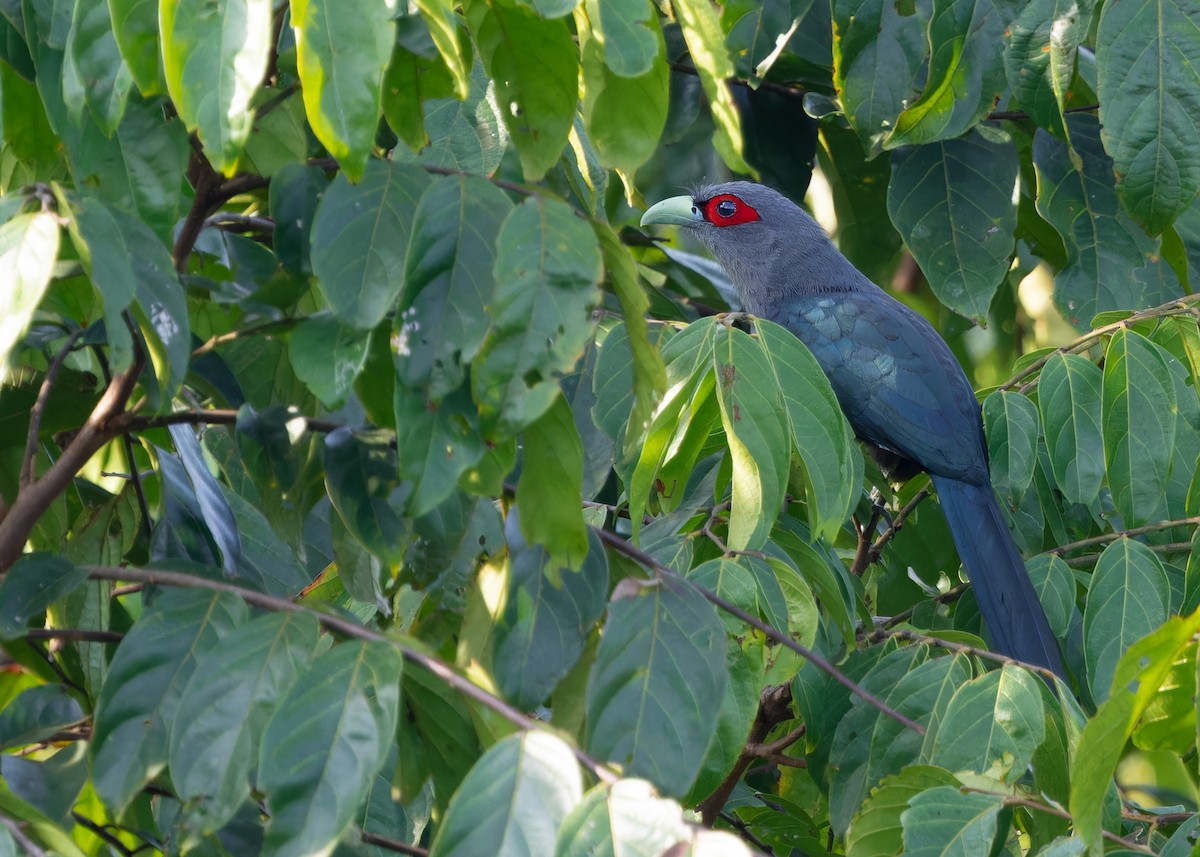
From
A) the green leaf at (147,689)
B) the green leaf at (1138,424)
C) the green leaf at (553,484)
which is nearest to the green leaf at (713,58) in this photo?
the green leaf at (553,484)

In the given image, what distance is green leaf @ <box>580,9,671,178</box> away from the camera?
1.51 meters

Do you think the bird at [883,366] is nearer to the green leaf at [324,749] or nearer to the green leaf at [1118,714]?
the green leaf at [1118,714]

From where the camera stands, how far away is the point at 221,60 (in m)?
1.26

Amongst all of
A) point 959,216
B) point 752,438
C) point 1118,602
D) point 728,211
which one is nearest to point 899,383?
point 959,216

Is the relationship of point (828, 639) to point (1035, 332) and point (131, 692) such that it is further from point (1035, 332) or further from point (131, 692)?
point (1035, 332)

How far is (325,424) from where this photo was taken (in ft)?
5.64

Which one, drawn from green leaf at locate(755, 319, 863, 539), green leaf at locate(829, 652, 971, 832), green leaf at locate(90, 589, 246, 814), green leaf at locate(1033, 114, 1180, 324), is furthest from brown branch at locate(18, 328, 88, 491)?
green leaf at locate(1033, 114, 1180, 324)

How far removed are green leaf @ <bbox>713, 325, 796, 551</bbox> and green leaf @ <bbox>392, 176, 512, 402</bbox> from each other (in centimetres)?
62

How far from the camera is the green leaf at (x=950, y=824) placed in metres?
1.68

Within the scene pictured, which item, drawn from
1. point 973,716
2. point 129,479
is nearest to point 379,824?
point 129,479

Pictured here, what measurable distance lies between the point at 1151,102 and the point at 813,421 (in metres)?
1.33

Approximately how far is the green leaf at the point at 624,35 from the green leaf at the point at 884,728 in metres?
1.32

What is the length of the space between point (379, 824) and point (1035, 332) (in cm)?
525

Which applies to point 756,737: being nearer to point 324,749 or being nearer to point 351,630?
point 351,630
